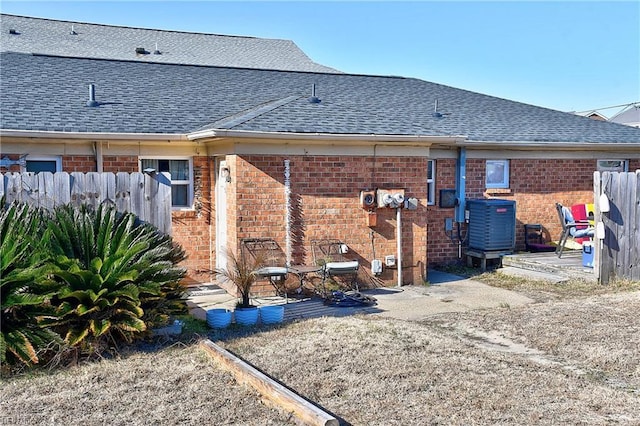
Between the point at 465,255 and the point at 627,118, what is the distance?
87.8ft

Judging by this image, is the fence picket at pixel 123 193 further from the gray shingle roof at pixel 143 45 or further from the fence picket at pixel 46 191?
the gray shingle roof at pixel 143 45

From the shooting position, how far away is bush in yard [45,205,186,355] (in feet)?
22.5

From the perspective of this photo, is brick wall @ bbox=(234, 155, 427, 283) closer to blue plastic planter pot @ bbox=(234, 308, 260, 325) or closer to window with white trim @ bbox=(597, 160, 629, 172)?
blue plastic planter pot @ bbox=(234, 308, 260, 325)

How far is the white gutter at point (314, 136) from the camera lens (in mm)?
10016

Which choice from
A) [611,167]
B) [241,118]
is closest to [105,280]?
[241,118]

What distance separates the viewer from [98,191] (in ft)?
26.8

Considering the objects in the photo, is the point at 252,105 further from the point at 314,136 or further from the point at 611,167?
the point at 611,167

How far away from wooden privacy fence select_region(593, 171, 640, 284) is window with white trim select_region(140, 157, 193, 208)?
23.5 ft

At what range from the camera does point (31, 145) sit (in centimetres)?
1083

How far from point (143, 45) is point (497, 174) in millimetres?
13611

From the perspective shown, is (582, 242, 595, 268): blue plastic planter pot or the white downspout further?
(582, 242, 595, 268): blue plastic planter pot

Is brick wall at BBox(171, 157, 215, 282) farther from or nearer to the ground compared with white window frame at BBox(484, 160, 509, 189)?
nearer to the ground

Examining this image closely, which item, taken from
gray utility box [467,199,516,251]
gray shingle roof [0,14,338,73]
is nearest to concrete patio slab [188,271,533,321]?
gray utility box [467,199,516,251]

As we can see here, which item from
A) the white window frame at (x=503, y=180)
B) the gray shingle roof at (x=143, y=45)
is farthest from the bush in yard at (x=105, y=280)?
the gray shingle roof at (x=143, y=45)
